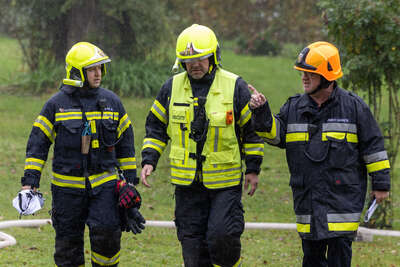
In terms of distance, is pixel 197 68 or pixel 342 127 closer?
pixel 342 127

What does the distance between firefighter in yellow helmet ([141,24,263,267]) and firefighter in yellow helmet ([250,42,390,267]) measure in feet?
1.24

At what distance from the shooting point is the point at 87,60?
5828mm

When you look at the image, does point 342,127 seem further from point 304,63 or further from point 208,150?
point 208,150

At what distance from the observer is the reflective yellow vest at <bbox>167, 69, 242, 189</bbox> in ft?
18.2

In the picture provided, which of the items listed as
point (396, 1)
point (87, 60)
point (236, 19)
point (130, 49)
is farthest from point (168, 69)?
point (87, 60)

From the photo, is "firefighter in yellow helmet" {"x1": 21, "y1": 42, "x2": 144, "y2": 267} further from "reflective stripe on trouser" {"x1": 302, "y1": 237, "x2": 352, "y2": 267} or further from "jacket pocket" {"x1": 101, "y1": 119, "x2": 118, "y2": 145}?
"reflective stripe on trouser" {"x1": 302, "y1": 237, "x2": 352, "y2": 267}

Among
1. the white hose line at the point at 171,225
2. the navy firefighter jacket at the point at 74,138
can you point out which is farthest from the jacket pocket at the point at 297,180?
the white hose line at the point at 171,225

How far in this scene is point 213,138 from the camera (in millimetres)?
5551

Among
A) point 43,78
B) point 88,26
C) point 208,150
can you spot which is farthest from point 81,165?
point 43,78

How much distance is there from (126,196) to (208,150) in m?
0.81

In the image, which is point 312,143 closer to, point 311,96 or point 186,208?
point 311,96

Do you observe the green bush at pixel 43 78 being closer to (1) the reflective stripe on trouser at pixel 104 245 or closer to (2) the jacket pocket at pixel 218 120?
(1) the reflective stripe on trouser at pixel 104 245

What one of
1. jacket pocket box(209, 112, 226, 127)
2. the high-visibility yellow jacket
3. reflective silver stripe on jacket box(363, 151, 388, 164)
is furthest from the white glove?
reflective silver stripe on jacket box(363, 151, 388, 164)

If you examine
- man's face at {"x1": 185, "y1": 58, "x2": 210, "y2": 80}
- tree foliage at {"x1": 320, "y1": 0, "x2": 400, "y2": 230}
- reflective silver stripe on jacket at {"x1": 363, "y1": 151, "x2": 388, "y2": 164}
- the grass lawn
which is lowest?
the grass lawn
